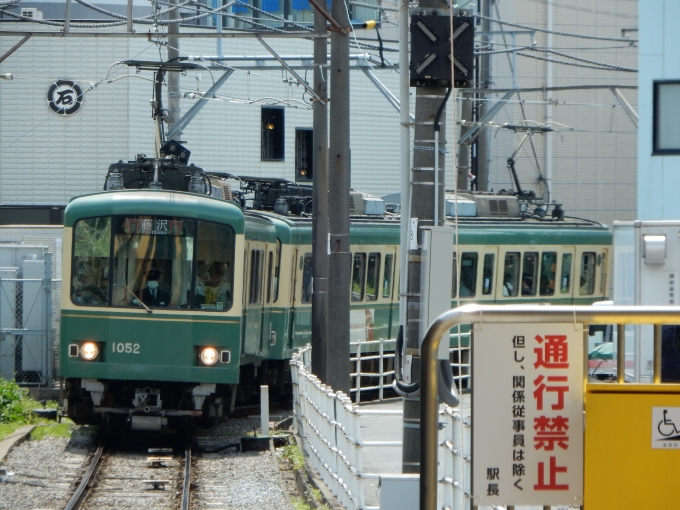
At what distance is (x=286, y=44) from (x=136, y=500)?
772 inches

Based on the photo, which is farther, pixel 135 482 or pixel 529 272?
pixel 529 272

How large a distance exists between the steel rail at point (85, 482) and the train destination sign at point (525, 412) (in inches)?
242

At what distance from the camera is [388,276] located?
19078 millimetres

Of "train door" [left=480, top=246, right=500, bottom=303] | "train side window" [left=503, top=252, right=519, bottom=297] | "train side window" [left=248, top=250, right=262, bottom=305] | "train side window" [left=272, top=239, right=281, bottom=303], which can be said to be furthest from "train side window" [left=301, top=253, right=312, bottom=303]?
"train side window" [left=503, top=252, right=519, bottom=297]

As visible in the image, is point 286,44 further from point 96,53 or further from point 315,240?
point 315,240

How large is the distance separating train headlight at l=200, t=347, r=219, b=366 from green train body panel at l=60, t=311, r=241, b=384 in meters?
Result: 0.06

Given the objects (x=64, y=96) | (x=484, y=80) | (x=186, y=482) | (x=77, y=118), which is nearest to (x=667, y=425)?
(x=186, y=482)

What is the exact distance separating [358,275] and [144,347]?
21.9 feet

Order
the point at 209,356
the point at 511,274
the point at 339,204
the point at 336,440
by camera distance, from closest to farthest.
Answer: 1. the point at 336,440
2. the point at 209,356
3. the point at 339,204
4. the point at 511,274

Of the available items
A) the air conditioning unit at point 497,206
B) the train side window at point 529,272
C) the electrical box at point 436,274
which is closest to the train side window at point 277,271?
the air conditioning unit at point 497,206

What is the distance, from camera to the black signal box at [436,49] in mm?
7633

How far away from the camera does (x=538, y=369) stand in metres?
3.91

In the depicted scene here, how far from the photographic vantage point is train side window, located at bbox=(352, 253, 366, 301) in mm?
18344

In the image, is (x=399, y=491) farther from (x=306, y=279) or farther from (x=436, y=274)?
(x=306, y=279)
